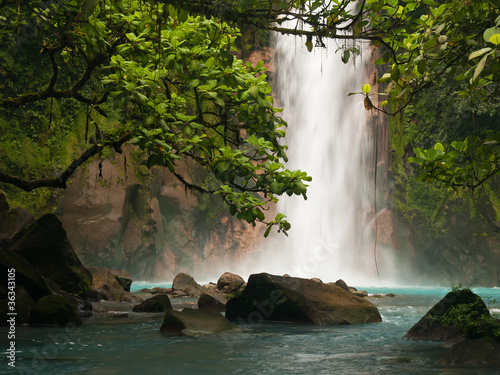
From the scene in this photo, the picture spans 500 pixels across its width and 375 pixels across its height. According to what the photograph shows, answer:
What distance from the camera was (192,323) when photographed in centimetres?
979

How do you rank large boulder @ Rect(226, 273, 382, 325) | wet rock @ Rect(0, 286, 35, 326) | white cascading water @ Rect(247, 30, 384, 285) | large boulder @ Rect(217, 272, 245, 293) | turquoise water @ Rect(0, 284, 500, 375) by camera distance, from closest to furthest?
1. turquoise water @ Rect(0, 284, 500, 375)
2. wet rock @ Rect(0, 286, 35, 326)
3. large boulder @ Rect(226, 273, 382, 325)
4. large boulder @ Rect(217, 272, 245, 293)
5. white cascading water @ Rect(247, 30, 384, 285)

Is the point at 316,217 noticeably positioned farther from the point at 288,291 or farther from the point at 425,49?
the point at 425,49

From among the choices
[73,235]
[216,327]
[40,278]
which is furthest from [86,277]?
[73,235]

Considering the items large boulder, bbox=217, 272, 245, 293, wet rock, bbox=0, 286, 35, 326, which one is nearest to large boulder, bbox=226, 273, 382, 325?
wet rock, bbox=0, 286, 35, 326

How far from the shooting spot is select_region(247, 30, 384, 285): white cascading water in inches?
1190

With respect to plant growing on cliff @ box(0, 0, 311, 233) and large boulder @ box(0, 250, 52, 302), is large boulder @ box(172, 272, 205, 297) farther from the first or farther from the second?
plant growing on cliff @ box(0, 0, 311, 233)

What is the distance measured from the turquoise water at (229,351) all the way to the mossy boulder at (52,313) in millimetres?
378

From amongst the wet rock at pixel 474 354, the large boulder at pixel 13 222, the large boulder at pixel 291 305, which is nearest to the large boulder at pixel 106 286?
the large boulder at pixel 13 222

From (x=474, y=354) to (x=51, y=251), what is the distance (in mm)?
9009

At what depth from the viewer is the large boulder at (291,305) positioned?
11.6 meters

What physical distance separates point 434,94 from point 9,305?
19261 mm

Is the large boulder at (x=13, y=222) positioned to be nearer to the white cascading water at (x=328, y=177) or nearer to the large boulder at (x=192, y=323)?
the large boulder at (x=192, y=323)

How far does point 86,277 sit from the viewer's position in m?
13.2

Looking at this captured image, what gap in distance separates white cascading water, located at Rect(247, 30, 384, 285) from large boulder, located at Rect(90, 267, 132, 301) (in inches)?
580
